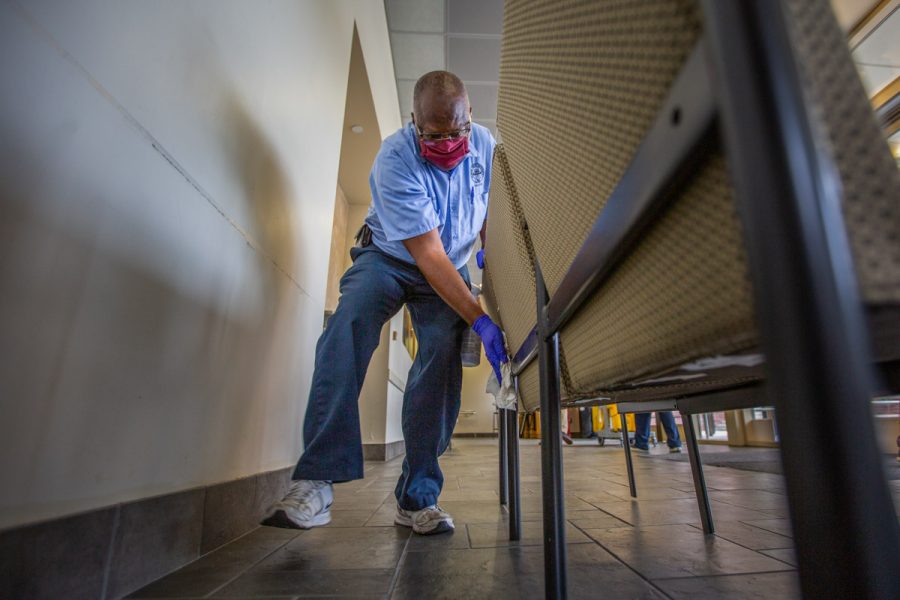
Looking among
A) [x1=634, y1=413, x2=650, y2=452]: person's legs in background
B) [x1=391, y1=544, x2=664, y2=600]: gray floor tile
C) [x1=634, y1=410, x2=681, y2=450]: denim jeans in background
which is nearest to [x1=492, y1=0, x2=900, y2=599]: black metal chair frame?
[x1=391, y1=544, x2=664, y2=600]: gray floor tile

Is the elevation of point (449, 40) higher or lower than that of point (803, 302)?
higher

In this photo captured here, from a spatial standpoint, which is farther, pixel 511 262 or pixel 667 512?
pixel 667 512

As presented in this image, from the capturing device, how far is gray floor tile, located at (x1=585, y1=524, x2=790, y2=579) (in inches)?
31.8

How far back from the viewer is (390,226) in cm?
120

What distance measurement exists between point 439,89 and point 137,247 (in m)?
0.82

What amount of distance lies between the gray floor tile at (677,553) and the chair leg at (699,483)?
34 mm

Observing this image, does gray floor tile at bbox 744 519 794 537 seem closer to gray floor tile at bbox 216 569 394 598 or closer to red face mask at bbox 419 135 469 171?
gray floor tile at bbox 216 569 394 598

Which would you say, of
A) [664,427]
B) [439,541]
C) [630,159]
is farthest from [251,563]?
[664,427]

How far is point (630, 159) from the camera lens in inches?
11.9

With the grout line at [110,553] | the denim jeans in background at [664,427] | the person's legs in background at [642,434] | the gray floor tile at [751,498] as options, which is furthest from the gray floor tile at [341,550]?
the person's legs in background at [642,434]

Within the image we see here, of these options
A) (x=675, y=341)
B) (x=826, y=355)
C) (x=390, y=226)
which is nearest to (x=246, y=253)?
(x=390, y=226)

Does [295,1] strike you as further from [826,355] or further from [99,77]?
[826,355]

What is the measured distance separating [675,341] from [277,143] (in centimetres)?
128

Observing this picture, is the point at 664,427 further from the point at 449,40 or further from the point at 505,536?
the point at 449,40
